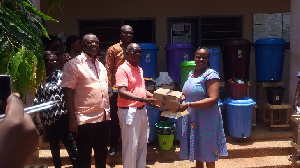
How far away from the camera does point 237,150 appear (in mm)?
5168

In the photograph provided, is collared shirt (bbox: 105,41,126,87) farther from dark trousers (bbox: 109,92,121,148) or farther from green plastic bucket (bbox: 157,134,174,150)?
green plastic bucket (bbox: 157,134,174,150)

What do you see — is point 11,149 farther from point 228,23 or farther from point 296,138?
point 228,23

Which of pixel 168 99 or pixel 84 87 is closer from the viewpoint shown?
pixel 84 87

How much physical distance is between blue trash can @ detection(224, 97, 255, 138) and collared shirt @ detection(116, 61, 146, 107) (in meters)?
2.30

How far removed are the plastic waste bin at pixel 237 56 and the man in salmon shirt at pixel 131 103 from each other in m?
2.73

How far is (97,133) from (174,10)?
4024 millimetres

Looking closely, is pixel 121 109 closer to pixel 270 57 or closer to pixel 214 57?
pixel 214 57

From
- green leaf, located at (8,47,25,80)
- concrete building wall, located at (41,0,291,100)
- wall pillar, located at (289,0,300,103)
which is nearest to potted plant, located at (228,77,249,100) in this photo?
wall pillar, located at (289,0,300,103)

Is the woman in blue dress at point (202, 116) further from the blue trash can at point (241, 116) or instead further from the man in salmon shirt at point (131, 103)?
the blue trash can at point (241, 116)

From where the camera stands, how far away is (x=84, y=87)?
337cm

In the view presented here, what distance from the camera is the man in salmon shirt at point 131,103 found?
3.60m

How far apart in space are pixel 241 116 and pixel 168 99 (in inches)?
91.9

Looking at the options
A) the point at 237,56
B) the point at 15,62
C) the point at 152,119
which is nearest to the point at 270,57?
the point at 237,56

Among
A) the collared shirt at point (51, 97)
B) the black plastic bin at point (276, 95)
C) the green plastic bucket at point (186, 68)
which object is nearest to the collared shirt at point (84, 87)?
the collared shirt at point (51, 97)
